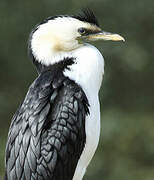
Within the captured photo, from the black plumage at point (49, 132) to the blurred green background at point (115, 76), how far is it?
5.38 meters

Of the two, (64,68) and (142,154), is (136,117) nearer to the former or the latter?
(142,154)

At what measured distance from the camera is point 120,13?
1253 cm

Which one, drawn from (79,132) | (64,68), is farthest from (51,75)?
(79,132)

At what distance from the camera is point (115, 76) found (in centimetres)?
1219

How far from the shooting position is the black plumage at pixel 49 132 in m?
5.25

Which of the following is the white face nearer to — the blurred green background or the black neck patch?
the black neck patch

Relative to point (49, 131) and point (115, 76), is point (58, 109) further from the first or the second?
point (115, 76)

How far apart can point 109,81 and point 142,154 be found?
1234mm

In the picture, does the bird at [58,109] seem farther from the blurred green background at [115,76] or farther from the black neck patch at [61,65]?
the blurred green background at [115,76]

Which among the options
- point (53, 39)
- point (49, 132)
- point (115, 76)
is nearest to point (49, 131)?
point (49, 132)

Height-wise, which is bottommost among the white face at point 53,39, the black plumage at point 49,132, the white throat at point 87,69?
the black plumage at point 49,132

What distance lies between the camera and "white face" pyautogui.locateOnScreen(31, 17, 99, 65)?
5609 mm

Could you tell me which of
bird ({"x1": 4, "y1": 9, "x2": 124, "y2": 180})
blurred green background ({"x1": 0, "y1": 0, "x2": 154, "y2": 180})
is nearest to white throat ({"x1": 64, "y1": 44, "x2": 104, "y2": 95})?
bird ({"x1": 4, "y1": 9, "x2": 124, "y2": 180})

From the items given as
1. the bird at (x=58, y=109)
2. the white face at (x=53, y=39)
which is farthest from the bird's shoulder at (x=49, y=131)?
the white face at (x=53, y=39)
